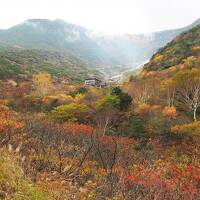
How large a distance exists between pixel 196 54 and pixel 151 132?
40.2 meters

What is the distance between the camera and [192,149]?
87.0 feet

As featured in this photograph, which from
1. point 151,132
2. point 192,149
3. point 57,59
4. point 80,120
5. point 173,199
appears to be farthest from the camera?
point 57,59

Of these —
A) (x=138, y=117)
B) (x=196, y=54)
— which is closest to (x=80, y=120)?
(x=138, y=117)

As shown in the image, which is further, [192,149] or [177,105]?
[177,105]

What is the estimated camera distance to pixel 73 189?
289 inches

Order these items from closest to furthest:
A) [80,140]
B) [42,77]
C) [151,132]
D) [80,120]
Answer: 1. [80,140]
2. [151,132]
3. [80,120]
4. [42,77]

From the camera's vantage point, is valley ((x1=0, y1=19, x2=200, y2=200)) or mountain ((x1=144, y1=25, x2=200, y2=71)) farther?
mountain ((x1=144, y1=25, x2=200, y2=71))

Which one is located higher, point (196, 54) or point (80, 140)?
point (196, 54)

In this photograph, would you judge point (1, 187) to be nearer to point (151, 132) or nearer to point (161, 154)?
point (161, 154)

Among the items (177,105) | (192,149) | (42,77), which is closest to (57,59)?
(42,77)

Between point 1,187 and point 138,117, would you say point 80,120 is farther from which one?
point 1,187

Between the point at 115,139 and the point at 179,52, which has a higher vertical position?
the point at 179,52

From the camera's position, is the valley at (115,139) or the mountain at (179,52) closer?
the valley at (115,139)

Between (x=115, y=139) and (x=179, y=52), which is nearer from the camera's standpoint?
(x=115, y=139)
